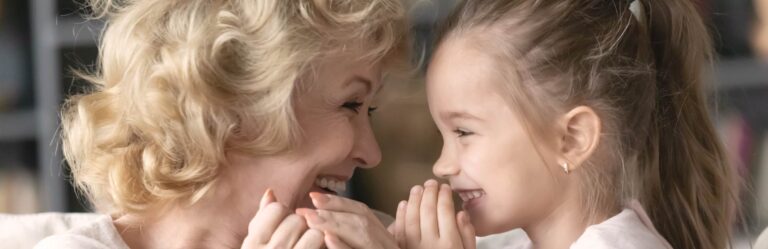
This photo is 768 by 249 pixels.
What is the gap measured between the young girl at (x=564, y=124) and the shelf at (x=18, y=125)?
1.80 m

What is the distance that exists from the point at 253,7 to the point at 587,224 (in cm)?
54

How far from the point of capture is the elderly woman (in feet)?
4.94

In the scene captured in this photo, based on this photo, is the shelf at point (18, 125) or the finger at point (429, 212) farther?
the shelf at point (18, 125)

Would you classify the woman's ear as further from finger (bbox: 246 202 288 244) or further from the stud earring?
finger (bbox: 246 202 288 244)

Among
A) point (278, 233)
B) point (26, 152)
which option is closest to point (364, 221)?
point (278, 233)

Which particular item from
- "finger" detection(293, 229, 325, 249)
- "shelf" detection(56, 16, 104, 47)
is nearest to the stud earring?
"finger" detection(293, 229, 325, 249)

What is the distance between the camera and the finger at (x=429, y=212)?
1477 millimetres

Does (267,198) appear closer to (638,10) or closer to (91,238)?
(91,238)

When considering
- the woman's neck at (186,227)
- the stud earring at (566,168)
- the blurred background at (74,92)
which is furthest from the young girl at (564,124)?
the blurred background at (74,92)

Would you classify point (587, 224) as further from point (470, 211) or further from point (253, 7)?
point (253, 7)

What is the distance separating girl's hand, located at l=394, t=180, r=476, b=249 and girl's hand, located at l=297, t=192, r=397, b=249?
0.03m

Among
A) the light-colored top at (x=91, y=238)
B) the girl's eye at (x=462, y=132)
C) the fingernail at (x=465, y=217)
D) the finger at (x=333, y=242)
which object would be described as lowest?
the light-colored top at (x=91, y=238)

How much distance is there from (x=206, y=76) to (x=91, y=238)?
288mm

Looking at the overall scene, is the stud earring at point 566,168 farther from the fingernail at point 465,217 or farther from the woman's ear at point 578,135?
the fingernail at point 465,217
